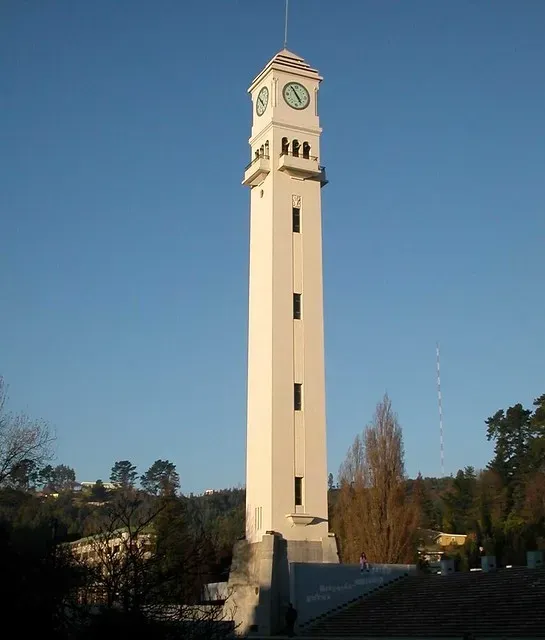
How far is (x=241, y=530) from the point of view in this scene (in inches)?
2625

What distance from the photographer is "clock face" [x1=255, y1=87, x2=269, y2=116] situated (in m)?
37.7

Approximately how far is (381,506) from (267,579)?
1035cm

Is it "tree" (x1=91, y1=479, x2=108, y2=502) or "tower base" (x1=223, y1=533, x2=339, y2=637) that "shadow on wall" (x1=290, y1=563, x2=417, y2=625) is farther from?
"tree" (x1=91, y1=479, x2=108, y2=502)

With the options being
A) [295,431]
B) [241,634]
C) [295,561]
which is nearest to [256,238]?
[295,431]

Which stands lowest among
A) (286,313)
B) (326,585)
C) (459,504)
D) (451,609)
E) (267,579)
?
(451,609)

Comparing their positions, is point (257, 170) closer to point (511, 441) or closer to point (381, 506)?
point (381, 506)

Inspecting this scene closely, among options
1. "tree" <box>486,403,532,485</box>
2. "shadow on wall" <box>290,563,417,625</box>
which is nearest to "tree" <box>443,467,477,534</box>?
"tree" <box>486,403,532,485</box>

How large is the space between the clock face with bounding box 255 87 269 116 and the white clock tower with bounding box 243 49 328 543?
0.05 metres

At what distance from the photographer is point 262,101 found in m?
38.1

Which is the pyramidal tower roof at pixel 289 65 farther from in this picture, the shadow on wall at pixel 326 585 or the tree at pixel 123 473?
the tree at pixel 123 473

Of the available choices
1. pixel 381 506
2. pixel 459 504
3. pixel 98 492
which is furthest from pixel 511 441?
pixel 98 492

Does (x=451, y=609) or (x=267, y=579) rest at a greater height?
(x=267, y=579)

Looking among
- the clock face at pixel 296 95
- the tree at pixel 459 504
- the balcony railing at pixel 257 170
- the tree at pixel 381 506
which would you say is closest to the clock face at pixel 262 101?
the clock face at pixel 296 95

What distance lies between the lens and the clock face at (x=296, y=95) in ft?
123
